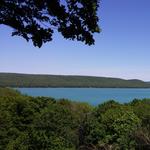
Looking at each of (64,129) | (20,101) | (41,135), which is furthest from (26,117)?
(41,135)

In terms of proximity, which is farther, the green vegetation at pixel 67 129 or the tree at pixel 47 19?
the green vegetation at pixel 67 129

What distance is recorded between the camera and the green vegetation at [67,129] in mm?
26781

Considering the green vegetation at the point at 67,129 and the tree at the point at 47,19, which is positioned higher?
the tree at the point at 47,19

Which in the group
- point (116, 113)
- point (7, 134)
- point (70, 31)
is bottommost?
point (7, 134)

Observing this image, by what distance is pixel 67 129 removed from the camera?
33219mm

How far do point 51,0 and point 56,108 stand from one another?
28.5 m

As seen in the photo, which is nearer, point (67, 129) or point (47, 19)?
point (47, 19)

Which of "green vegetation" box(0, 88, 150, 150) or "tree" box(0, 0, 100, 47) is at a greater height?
"tree" box(0, 0, 100, 47)

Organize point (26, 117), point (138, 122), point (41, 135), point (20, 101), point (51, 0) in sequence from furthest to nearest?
point (20, 101), point (26, 117), point (138, 122), point (41, 135), point (51, 0)

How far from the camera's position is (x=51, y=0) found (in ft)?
40.5

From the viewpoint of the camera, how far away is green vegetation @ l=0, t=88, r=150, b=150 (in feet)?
87.9

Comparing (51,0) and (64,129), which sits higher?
(51,0)

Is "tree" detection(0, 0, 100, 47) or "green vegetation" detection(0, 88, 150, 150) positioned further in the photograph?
"green vegetation" detection(0, 88, 150, 150)

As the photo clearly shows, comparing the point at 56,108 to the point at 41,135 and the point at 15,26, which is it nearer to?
the point at 41,135
